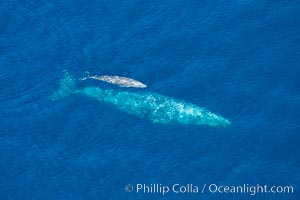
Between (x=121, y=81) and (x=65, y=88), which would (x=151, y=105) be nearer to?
(x=121, y=81)

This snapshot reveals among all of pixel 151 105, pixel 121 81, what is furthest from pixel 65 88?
pixel 151 105

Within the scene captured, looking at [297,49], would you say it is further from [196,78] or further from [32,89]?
[32,89]

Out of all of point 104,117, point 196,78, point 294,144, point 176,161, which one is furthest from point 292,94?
point 104,117

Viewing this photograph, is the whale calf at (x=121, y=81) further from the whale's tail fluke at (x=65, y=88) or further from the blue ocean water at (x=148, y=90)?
the whale's tail fluke at (x=65, y=88)

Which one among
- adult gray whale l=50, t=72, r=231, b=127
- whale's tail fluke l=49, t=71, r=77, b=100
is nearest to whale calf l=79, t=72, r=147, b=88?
adult gray whale l=50, t=72, r=231, b=127

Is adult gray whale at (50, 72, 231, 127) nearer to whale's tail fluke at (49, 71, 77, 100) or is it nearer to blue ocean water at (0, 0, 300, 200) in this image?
whale's tail fluke at (49, 71, 77, 100)

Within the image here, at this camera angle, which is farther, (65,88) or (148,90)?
(65,88)
